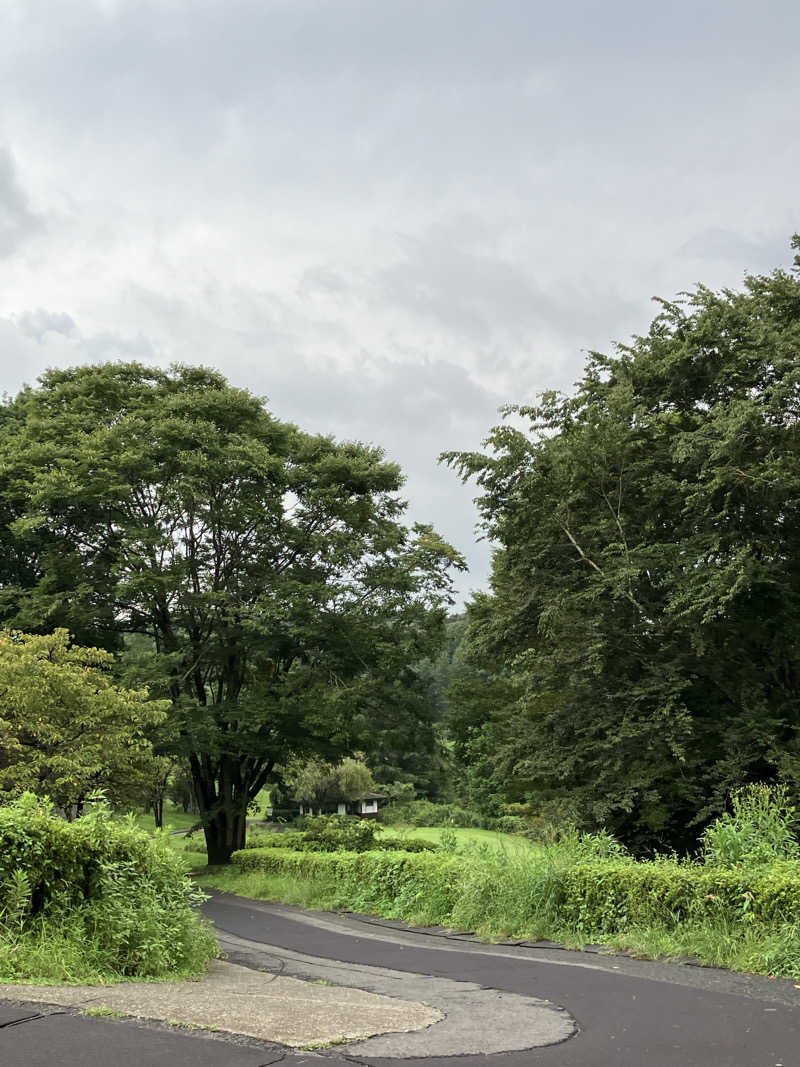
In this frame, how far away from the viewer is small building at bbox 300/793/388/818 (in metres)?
57.1

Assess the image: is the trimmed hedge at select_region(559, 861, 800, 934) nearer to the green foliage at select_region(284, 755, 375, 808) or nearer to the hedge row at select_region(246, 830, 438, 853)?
the hedge row at select_region(246, 830, 438, 853)

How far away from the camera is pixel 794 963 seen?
7.33 meters

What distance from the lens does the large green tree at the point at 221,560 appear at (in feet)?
75.9

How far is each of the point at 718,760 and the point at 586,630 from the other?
152 inches

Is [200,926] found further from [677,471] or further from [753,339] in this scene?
[753,339]

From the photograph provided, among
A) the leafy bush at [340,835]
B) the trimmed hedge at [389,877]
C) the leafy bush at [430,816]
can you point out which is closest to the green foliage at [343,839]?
the leafy bush at [340,835]

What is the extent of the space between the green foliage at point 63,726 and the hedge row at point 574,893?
6.02 meters

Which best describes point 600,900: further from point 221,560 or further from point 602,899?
point 221,560

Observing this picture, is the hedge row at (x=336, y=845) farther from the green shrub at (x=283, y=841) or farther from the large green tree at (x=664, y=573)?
the large green tree at (x=664, y=573)

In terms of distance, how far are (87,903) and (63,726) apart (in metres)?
10.7

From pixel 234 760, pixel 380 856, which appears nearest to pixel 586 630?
pixel 380 856

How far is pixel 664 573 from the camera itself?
19.6 meters

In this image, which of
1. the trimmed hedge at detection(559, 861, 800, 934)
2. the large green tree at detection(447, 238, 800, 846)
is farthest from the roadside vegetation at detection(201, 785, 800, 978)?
the large green tree at detection(447, 238, 800, 846)

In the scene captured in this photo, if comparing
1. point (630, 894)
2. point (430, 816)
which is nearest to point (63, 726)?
point (630, 894)
